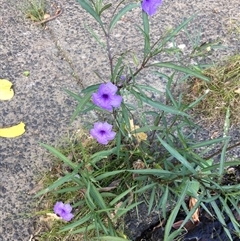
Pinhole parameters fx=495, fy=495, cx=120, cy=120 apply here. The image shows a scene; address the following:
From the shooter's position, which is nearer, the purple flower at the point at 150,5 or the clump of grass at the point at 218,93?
the purple flower at the point at 150,5

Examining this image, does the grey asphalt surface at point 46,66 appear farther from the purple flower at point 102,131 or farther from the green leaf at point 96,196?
the purple flower at point 102,131

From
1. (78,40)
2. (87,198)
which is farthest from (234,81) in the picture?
(87,198)

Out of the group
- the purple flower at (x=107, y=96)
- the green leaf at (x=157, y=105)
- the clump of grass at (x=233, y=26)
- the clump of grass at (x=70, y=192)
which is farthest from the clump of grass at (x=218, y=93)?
the purple flower at (x=107, y=96)

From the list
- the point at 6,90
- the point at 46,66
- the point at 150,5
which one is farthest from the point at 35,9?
the point at 150,5

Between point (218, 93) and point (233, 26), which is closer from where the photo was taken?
point (218, 93)

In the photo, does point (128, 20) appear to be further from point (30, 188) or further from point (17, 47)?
point (30, 188)

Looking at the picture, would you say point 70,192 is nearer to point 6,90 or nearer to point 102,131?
point 102,131
